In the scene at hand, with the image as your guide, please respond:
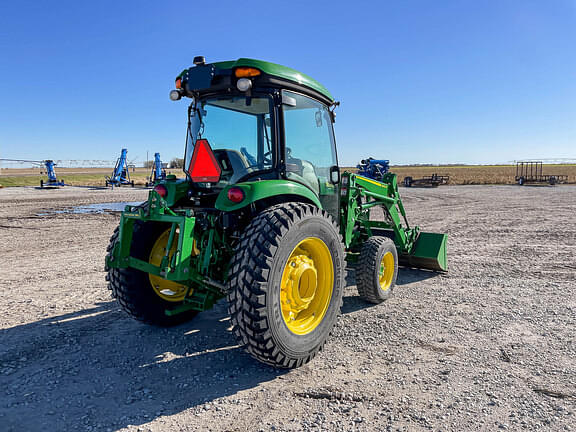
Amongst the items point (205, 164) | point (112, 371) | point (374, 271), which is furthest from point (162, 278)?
point (374, 271)

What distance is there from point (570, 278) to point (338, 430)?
5.69 m

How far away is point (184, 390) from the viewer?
3191mm

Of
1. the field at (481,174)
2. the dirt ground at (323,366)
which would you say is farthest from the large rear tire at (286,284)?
the field at (481,174)

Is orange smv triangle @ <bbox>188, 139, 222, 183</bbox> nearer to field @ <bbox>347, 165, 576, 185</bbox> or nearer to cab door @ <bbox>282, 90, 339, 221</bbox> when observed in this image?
cab door @ <bbox>282, 90, 339, 221</bbox>

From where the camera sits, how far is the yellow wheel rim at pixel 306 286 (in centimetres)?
362

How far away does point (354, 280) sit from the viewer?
21.4 ft

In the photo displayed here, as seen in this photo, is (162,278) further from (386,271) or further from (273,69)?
Result: (386,271)

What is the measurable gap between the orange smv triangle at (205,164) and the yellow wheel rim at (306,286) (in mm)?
1112

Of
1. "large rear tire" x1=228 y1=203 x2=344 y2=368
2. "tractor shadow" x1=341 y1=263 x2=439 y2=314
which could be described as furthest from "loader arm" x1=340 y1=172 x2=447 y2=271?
"large rear tire" x1=228 y1=203 x2=344 y2=368

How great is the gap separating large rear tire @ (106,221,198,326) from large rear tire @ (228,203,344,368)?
1.38 m

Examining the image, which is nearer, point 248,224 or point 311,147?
point 248,224

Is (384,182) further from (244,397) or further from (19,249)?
(19,249)

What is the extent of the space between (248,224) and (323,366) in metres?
1.48

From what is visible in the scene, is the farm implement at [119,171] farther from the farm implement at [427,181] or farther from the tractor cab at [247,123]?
the tractor cab at [247,123]
